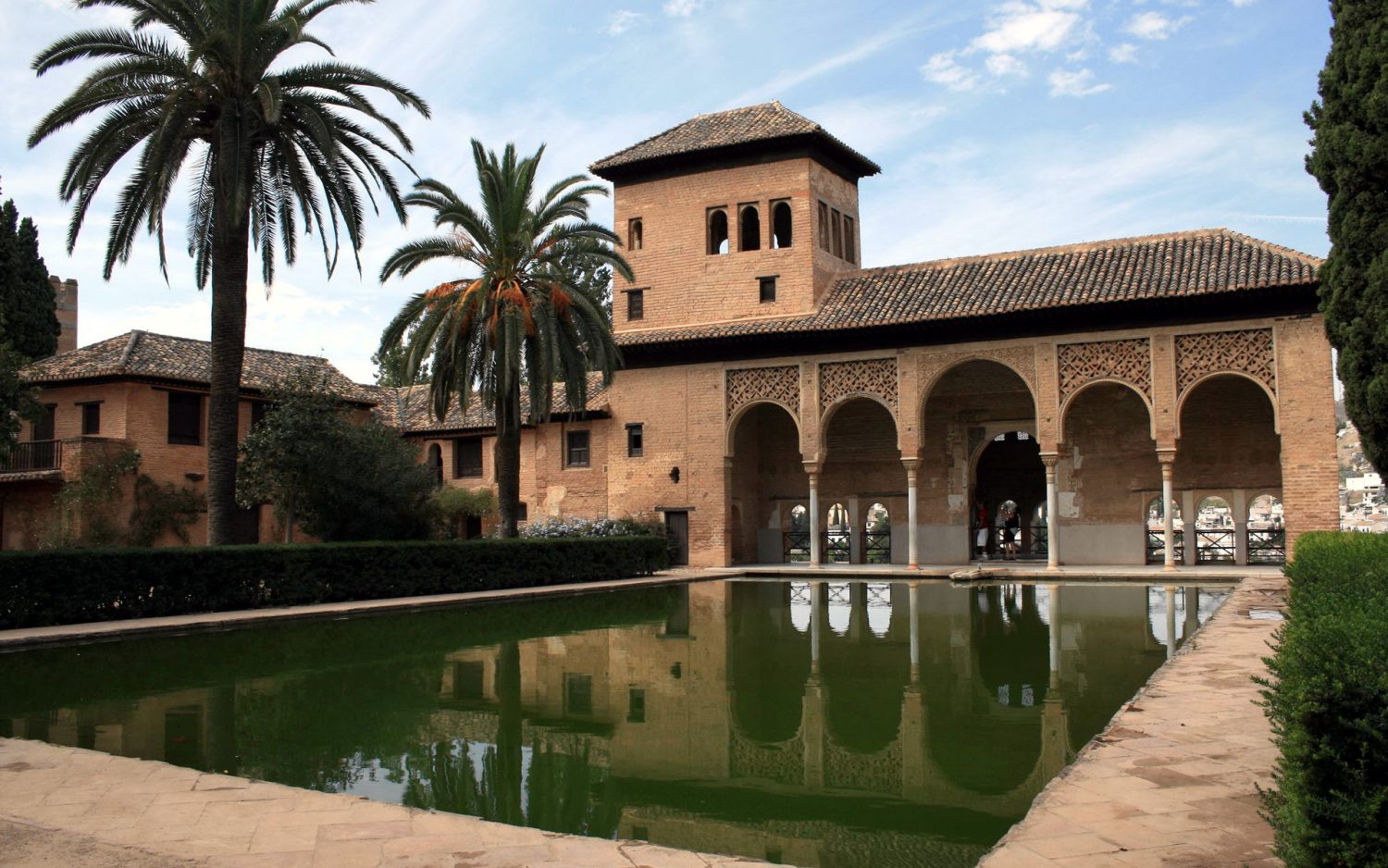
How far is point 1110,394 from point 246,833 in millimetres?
24768

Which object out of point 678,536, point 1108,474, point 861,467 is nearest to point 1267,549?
point 1108,474

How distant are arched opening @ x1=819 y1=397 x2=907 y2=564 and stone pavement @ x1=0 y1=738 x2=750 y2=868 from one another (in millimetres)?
24328

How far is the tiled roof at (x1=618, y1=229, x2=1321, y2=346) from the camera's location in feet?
75.8

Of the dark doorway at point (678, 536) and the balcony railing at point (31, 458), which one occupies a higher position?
the balcony railing at point (31, 458)

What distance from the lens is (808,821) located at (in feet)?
17.6

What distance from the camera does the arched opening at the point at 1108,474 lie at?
26.3 m

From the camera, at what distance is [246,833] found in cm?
484

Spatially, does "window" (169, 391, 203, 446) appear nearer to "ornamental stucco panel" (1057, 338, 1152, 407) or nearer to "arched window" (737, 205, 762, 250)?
"arched window" (737, 205, 762, 250)

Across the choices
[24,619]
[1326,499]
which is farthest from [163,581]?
[1326,499]

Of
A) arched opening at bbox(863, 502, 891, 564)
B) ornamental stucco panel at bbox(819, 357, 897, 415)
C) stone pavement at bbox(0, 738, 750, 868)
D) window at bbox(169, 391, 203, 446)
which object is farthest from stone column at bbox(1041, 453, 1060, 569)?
stone pavement at bbox(0, 738, 750, 868)

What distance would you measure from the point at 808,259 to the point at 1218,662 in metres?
19.6

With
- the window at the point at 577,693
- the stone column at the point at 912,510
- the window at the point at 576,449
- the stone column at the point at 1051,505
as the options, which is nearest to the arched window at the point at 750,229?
the window at the point at 576,449

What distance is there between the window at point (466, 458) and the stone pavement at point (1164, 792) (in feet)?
85.9

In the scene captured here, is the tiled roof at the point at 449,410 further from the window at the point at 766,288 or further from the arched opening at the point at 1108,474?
the arched opening at the point at 1108,474
